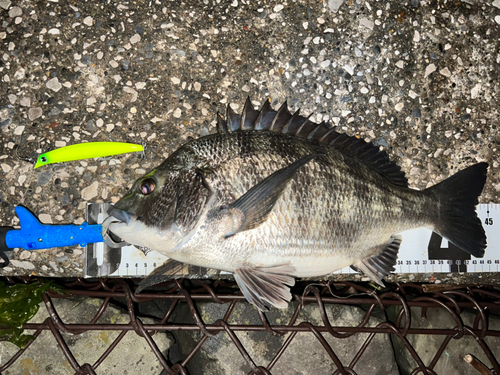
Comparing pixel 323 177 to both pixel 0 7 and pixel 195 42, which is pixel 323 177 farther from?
pixel 0 7

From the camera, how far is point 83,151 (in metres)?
2.38

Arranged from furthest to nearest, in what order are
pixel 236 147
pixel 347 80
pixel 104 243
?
pixel 347 80
pixel 104 243
pixel 236 147

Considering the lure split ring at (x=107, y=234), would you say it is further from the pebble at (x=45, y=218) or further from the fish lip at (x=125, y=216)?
the pebble at (x=45, y=218)

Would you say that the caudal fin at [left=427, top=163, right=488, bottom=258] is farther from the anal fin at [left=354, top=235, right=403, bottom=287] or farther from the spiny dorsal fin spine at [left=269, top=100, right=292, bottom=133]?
the spiny dorsal fin spine at [left=269, top=100, right=292, bottom=133]

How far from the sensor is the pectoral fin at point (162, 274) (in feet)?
6.59

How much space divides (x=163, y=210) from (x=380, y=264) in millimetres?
1350

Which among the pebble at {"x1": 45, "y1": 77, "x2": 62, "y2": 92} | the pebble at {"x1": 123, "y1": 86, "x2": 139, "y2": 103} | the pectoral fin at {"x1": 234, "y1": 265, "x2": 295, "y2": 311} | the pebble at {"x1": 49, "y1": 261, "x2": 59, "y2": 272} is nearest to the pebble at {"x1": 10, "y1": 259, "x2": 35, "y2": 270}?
the pebble at {"x1": 49, "y1": 261, "x2": 59, "y2": 272}

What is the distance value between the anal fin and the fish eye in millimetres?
1299

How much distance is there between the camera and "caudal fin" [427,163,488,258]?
89.2 inches

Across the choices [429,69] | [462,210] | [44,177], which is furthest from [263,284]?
[429,69]

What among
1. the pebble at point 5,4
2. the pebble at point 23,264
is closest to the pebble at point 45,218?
the pebble at point 23,264

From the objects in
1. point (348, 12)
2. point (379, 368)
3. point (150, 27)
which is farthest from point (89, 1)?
point (379, 368)

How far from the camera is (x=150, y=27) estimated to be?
251cm

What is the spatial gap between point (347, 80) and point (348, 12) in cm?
49
